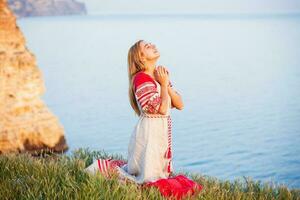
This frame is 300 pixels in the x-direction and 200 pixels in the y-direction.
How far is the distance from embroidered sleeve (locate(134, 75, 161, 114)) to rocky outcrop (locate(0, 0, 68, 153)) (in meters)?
21.8

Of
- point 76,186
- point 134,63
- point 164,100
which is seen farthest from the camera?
point 134,63

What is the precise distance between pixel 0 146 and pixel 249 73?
199ft

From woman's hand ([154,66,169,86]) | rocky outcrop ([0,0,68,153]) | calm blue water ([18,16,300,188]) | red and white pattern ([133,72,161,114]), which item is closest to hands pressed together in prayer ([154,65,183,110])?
woman's hand ([154,66,169,86])

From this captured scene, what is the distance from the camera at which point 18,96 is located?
30547 mm

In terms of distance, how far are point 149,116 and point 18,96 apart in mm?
22790

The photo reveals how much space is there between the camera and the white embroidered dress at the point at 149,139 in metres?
8.34

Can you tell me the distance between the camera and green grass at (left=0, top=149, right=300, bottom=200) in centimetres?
732

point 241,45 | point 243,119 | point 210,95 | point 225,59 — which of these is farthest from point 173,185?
point 241,45

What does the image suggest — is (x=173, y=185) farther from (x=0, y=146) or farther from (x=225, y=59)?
(x=225, y=59)

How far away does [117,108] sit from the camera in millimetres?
58500

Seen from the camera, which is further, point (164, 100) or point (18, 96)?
point (18, 96)

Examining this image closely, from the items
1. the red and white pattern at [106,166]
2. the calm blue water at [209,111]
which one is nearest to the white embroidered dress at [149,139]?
the red and white pattern at [106,166]

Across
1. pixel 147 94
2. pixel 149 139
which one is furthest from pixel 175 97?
pixel 149 139

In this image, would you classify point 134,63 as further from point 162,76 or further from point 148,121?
point 148,121
